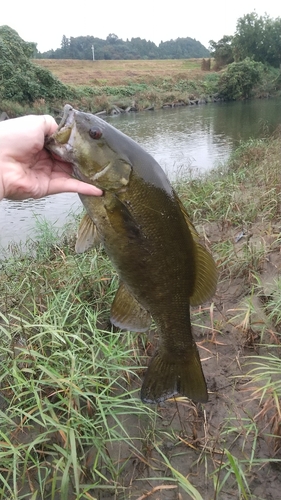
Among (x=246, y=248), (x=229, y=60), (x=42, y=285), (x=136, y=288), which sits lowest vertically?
(x=42, y=285)

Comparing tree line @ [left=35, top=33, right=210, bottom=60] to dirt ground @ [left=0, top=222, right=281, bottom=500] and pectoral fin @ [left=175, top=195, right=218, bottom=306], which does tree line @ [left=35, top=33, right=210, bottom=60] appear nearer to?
dirt ground @ [left=0, top=222, right=281, bottom=500]

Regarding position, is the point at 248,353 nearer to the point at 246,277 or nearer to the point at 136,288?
the point at 246,277

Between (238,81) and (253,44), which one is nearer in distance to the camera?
(238,81)

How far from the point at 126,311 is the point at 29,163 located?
1018 mm

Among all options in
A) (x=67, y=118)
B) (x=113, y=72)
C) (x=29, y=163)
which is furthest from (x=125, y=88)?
(x=67, y=118)

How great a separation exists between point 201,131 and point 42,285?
1996 centimetres

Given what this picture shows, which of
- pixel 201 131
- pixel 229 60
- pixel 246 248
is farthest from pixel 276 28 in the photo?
pixel 246 248

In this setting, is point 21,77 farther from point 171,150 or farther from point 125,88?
point 171,150

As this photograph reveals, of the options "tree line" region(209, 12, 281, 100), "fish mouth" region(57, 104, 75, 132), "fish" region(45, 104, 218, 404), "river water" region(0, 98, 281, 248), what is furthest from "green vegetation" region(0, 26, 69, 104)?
"tree line" region(209, 12, 281, 100)

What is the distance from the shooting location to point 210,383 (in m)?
3.02

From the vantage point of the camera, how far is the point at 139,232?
1.85 metres

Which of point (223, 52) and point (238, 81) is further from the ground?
point (223, 52)

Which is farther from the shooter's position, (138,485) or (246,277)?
(246,277)

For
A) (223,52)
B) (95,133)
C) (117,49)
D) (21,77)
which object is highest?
(117,49)
